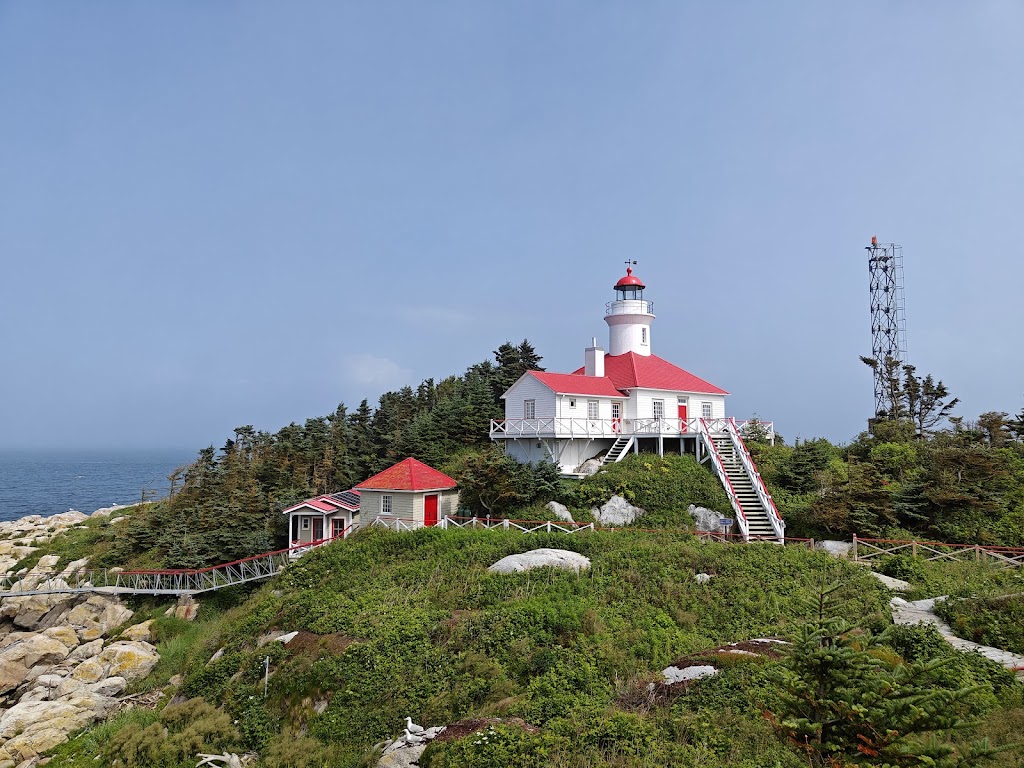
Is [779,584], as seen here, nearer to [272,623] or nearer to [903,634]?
[903,634]

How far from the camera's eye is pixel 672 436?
95.5ft

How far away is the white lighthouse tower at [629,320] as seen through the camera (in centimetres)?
3384

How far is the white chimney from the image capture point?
32125 millimetres

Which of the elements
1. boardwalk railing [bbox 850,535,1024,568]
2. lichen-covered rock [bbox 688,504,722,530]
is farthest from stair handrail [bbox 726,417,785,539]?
boardwalk railing [bbox 850,535,1024,568]

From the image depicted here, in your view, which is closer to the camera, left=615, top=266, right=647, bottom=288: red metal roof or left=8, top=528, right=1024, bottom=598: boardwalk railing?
left=8, top=528, right=1024, bottom=598: boardwalk railing

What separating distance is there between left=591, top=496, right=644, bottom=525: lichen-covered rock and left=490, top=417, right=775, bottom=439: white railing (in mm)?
4340

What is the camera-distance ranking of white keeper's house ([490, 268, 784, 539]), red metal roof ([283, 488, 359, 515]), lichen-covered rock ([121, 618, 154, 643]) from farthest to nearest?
white keeper's house ([490, 268, 784, 539]) < red metal roof ([283, 488, 359, 515]) < lichen-covered rock ([121, 618, 154, 643])

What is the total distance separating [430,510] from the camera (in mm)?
25234

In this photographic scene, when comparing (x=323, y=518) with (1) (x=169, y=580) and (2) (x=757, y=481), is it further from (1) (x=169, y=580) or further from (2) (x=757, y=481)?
(2) (x=757, y=481)

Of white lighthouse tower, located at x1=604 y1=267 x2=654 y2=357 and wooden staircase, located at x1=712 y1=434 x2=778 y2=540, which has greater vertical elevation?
white lighthouse tower, located at x1=604 y1=267 x2=654 y2=357

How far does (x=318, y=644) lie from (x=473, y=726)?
548 centimetres

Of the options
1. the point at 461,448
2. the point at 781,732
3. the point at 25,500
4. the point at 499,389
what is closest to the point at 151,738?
the point at 781,732

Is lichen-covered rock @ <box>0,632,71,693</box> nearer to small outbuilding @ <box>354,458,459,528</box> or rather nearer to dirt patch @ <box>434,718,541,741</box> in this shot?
small outbuilding @ <box>354,458,459,528</box>

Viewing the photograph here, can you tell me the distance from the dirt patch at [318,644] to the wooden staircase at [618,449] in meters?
16.8
